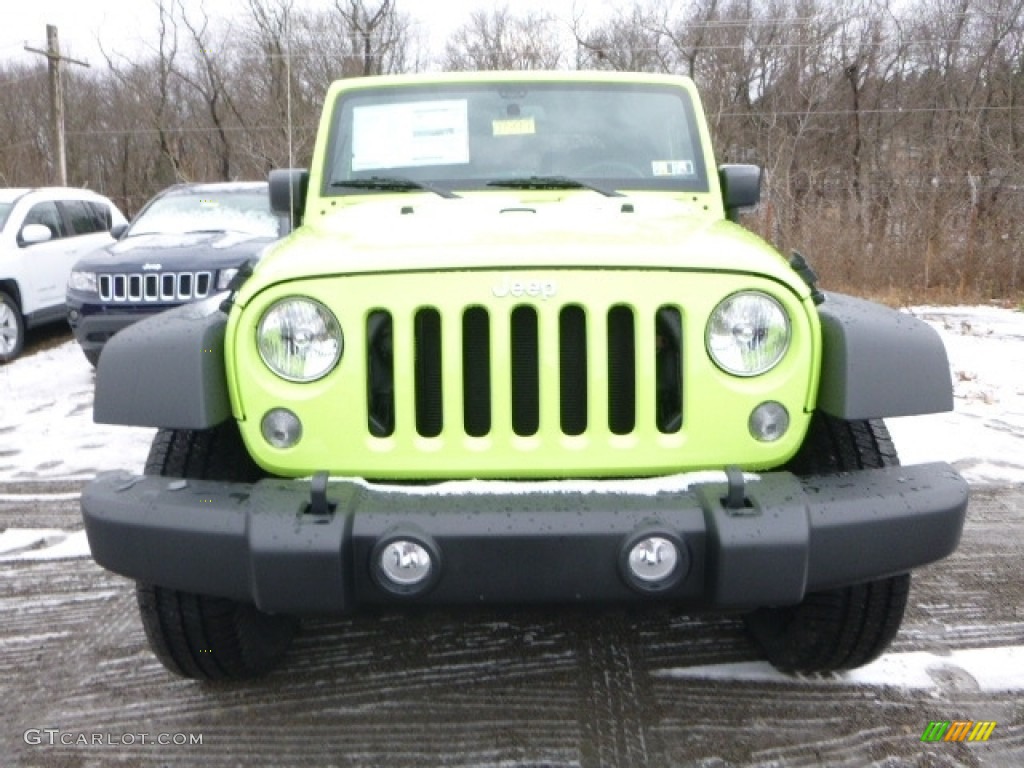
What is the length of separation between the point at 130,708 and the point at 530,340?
5.11ft

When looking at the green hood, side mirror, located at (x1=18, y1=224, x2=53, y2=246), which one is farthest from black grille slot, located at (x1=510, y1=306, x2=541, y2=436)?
side mirror, located at (x1=18, y1=224, x2=53, y2=246)

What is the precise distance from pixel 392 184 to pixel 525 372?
57.2 inches

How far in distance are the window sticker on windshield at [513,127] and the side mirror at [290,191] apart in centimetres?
73

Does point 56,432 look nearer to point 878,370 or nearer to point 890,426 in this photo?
point 890,426

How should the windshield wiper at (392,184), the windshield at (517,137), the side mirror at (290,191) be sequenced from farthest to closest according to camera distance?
the side mirror at (290,191)
the windshield at (517,137)
the windshield wiper at (392,184)

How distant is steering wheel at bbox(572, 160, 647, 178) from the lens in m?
3.40

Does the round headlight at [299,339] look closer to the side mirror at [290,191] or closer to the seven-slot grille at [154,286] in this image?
the side mirror at [290,191]

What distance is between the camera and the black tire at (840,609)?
2311 millimetres

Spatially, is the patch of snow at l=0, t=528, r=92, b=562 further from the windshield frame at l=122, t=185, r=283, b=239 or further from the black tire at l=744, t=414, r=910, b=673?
the windshield frame at l=122, t=185, r=283, b=239

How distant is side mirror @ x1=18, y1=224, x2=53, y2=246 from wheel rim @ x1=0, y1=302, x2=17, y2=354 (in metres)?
0.61

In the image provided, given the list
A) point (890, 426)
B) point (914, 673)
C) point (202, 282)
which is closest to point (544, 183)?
point (914, 673)

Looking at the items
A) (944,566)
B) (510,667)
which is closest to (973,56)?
(944,566)

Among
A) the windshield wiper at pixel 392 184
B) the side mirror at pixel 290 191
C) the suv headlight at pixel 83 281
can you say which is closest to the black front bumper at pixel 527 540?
the windshield wiper at pixel 392 184

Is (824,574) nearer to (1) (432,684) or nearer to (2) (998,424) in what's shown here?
(1) (432,684)
